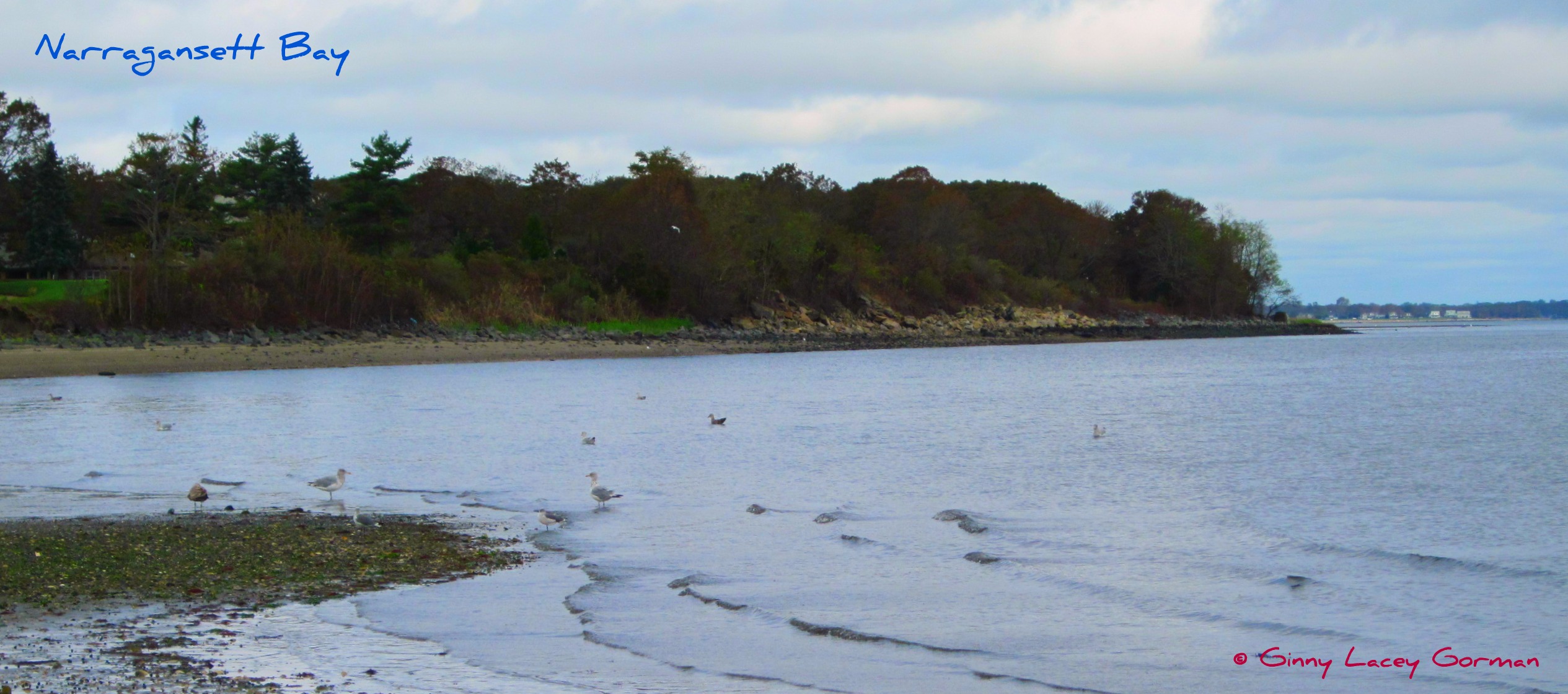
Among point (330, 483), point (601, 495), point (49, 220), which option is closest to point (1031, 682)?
point (601, 495)

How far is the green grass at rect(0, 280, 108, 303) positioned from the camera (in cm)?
4697

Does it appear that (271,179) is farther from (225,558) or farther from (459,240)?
(225,558)

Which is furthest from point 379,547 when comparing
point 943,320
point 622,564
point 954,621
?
point 943,320

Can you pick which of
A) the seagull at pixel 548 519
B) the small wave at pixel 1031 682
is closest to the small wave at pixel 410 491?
the seagull at pixel 548 519

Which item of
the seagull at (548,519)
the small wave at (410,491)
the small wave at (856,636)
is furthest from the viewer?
the small wave at (410,491)

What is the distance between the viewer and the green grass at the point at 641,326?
65.0 m

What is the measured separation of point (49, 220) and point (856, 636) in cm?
6217

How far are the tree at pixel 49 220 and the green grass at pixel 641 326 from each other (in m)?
24.5

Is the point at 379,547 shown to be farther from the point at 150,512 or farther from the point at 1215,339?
the point at 1215,339

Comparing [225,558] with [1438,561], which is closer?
[225,558]

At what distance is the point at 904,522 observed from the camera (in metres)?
13.9

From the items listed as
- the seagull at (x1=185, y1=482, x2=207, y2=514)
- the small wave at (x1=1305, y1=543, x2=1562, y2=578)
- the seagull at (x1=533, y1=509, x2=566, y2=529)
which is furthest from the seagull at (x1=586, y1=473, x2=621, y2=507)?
the small wave at (x1=1305, y1=543, x2=1562, y2=578)

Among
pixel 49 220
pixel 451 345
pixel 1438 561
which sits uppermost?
pixel 49 220

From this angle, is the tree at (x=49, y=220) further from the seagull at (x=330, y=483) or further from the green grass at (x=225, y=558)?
the green grass at (x=225, y=558)
